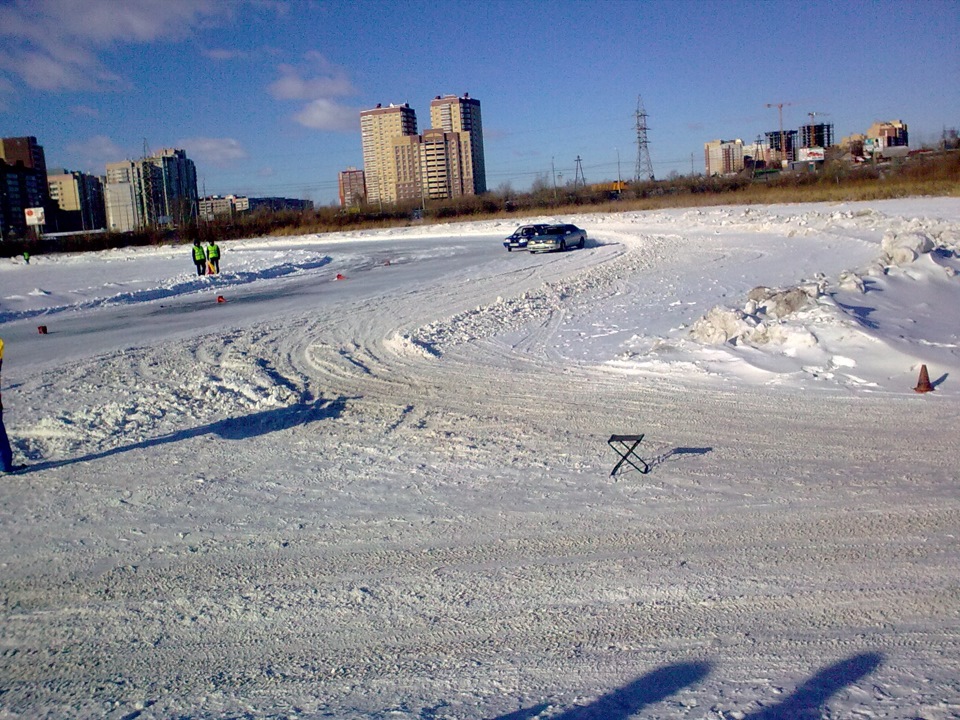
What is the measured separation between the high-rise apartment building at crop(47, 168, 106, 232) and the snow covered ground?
473 ft

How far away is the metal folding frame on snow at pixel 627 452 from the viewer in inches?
320

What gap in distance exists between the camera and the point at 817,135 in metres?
157

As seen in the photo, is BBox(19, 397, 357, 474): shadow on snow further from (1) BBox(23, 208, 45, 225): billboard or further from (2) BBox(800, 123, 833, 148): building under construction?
(2) BBox(800, 123, 833, 148): building under construction

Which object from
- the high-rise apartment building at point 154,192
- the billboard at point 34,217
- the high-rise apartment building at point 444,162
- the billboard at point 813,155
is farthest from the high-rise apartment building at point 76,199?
the billboard at point 813,155

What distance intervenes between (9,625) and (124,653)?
1.01 metres

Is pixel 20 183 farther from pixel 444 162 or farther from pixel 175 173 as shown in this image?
pixel 444 162

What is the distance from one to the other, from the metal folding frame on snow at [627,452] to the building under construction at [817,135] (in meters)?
162

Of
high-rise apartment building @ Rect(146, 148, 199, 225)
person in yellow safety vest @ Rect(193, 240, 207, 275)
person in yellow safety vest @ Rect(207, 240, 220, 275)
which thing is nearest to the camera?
person in yellow safety vest @ Rect(193, 240, 207, 275)

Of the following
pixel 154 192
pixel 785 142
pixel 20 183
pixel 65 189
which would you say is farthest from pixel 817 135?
pixel 65 189

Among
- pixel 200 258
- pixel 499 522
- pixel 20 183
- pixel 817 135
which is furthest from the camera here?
pixel 817 135

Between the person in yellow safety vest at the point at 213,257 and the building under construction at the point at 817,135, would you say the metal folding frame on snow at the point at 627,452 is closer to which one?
the person in yellow safety vest at the point at 213,257

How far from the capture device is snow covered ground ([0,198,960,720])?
4.72 meters

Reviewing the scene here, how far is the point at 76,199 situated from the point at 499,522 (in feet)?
629

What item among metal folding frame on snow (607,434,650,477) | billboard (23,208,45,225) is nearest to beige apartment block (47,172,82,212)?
billboard (23,208,45,225)
